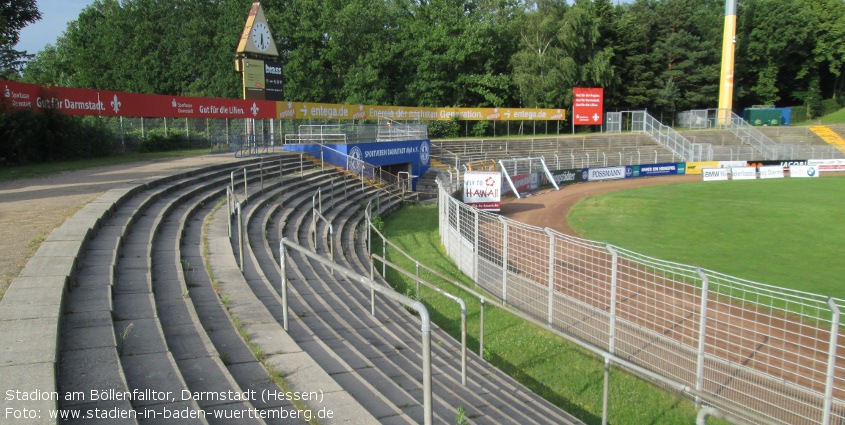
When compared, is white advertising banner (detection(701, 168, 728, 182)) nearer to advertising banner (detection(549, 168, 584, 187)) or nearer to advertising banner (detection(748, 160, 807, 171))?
advertising banner (detection(748, 160, 807, 171))

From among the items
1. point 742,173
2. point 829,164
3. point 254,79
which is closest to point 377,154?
point 254,79

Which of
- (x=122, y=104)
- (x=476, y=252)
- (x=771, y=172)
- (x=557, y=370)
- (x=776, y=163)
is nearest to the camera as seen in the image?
(x=557, y=370)

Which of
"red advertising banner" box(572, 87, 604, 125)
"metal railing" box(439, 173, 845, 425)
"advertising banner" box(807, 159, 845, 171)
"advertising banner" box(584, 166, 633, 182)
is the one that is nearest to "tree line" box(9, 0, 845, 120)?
"red advertising banner" box(572, 87, 604, 125)

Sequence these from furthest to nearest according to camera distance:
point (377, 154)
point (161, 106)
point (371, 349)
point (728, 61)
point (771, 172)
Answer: point (728, 61)
point (771, 172)
point (377, 154)
point (161, 106)
point (371, 349)

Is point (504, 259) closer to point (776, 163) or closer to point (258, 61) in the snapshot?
point (258, 61)

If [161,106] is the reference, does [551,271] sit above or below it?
below

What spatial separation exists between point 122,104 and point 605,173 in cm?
3131

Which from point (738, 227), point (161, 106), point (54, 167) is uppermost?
point (161, 106)

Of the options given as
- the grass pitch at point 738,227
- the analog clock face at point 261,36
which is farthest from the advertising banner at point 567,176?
the analog clock face at point 261,36

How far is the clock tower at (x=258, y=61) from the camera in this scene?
29.8 metres

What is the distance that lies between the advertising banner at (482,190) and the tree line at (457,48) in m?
36.1

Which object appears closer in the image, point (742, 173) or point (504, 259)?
point (504, 259)

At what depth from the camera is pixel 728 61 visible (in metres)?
61.0

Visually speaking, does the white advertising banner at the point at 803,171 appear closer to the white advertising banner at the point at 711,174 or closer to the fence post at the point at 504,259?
the white advertising banner at the point at 711,174
